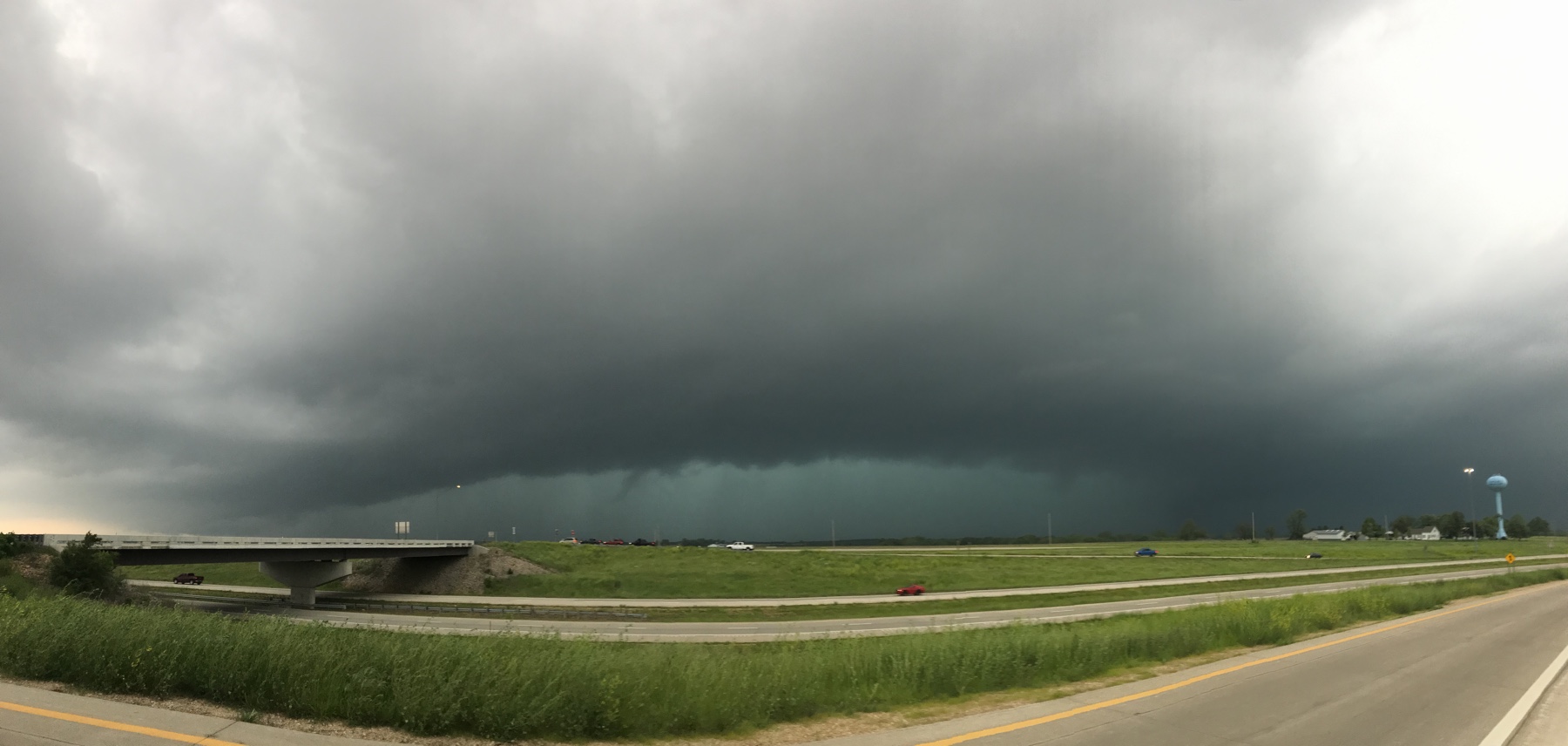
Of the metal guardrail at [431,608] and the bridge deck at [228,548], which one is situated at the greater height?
the bridge deck at [228,548]

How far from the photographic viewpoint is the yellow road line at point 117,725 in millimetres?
9227

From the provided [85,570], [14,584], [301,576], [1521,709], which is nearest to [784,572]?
[301,576]

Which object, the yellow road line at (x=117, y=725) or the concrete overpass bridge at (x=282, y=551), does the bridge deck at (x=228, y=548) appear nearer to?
the concrete overpass bridge at (x=282, y=551)

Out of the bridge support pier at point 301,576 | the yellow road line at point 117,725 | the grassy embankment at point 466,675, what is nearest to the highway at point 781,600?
the bridge support pier at point 301,576

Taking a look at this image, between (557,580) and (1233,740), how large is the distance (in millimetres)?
75262

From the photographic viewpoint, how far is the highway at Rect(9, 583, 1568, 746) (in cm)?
985

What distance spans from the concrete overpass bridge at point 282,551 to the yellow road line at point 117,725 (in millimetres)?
52670

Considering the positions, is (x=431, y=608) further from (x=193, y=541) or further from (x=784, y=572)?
(x=784, y=572)

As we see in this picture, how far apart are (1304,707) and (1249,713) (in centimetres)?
148

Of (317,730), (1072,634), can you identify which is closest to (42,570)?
(317,730)

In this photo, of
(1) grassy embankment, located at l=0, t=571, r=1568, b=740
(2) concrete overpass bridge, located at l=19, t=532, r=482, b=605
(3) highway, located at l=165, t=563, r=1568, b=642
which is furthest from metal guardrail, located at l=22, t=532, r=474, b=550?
(1) grassy embankment, located at l=0, t=571, r=1568, b=740

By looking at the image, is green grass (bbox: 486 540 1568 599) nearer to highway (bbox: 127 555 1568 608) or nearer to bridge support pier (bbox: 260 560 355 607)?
highway (bbox: 127 555 1568 608)

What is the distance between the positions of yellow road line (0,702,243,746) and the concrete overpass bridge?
52670 millimetres

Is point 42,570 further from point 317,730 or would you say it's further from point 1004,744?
point 1004,744
